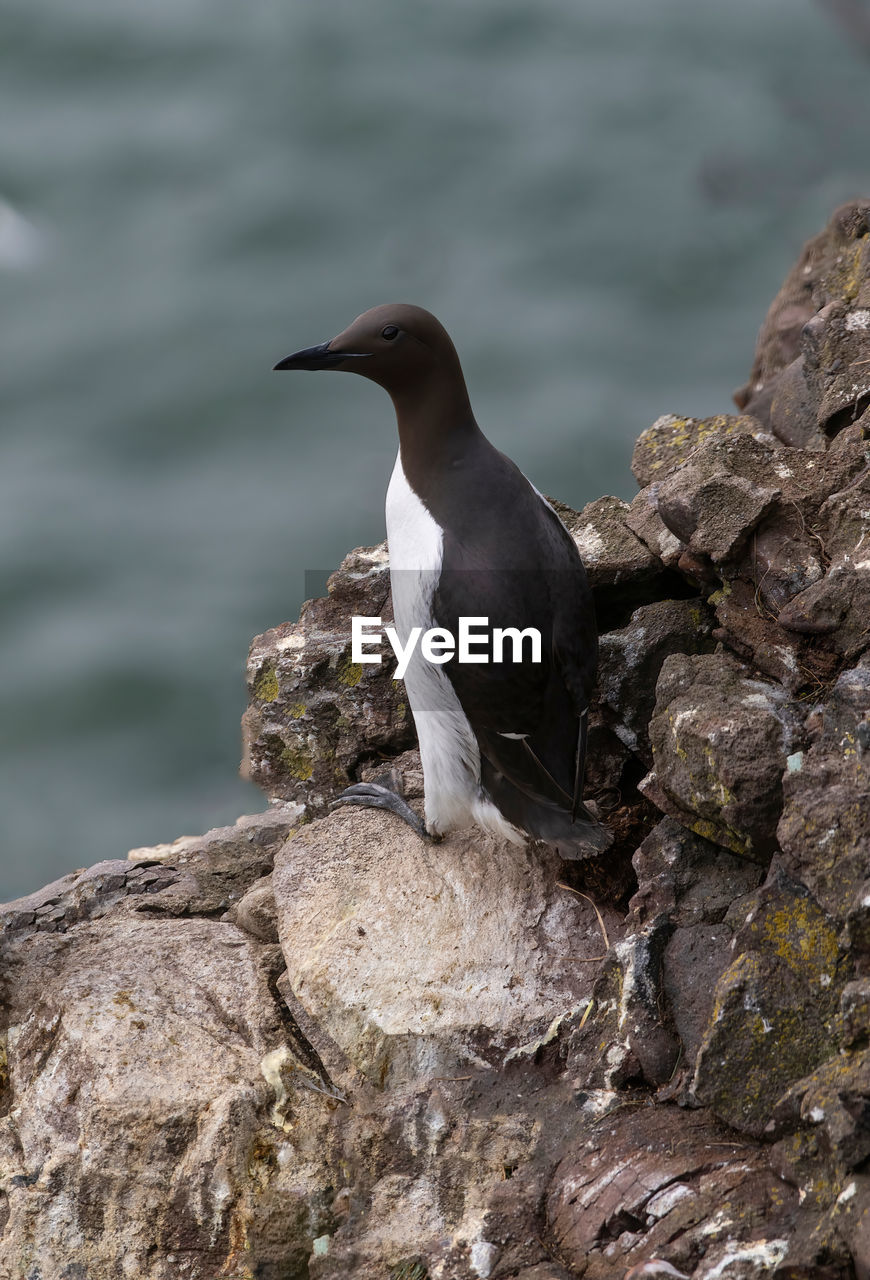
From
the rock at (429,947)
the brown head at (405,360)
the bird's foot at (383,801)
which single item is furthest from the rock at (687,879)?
the brown head at (405,360)

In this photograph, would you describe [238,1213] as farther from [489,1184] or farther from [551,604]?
[551,604]

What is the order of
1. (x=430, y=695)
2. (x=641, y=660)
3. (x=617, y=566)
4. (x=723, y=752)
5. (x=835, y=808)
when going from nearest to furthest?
1. (x=835, y=808)
2. (x=723, y=752)
3. (x=430, y=695)
4. (x=641, y=660)
5. (x=617, y=566)

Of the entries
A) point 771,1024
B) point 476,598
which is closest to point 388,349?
point 476,598

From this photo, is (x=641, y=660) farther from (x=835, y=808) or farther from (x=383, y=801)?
(x=835, y=808)

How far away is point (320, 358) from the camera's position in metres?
3.73

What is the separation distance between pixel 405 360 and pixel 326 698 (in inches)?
51.4

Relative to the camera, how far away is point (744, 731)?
3.13 m

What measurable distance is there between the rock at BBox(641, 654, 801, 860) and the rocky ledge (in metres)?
0.01

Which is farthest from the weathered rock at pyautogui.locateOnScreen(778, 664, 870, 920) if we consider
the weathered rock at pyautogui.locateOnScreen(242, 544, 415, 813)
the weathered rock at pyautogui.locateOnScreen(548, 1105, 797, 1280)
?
the weathered rock at pyautogui.locateOnScreen(242, 544, 415, 813)

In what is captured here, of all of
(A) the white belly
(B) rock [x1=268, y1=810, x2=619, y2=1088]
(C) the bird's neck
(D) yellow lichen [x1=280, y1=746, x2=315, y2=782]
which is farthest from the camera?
(D) yellow lichen [x1=280, y1=746, x2=315, y2=782]

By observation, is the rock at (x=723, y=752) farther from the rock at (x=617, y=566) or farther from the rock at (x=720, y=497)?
the rock at (x=617, y=566)

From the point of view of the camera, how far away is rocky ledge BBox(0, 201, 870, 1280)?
109 inches

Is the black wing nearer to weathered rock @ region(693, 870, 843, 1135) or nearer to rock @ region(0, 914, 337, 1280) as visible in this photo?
weathered rock @ region(693, 870, 843, 1135)

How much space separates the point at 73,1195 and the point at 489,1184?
113 cm
